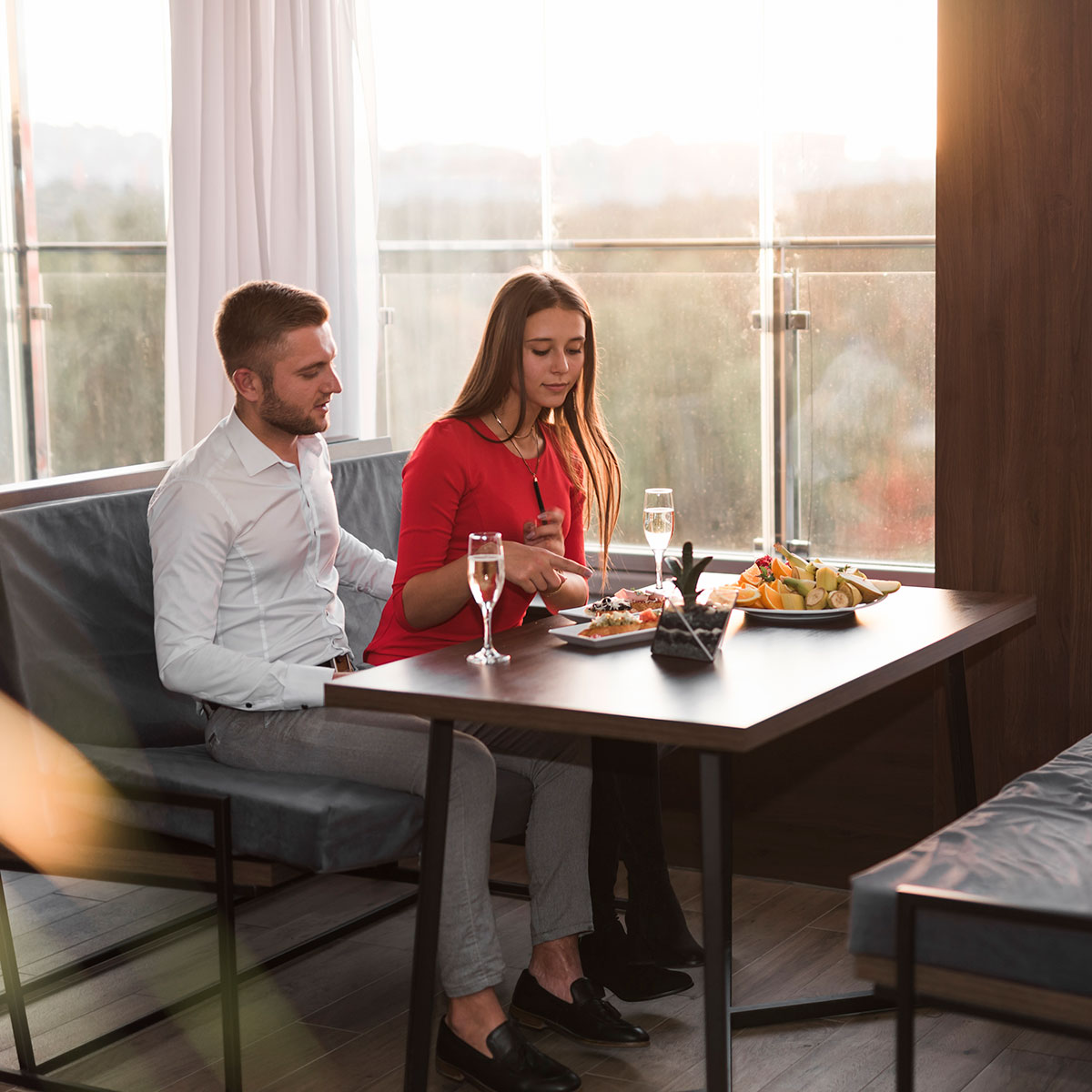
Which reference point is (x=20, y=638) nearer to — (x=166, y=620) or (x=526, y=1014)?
(x=166, y=620)

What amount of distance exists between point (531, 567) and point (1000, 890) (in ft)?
3.03

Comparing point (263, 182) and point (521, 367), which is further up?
point (263, 182)

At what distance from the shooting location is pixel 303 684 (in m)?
2.44

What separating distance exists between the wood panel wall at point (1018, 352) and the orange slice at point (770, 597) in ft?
2.35

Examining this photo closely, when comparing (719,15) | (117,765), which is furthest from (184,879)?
(719,15)

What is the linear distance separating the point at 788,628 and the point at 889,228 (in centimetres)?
140

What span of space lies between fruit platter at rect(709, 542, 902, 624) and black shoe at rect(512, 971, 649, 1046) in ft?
2.33

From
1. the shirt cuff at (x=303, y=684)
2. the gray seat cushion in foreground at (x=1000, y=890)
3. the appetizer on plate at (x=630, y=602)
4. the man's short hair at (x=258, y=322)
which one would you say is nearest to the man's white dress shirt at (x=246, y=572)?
the shirt cuff at (x=303, y=684)

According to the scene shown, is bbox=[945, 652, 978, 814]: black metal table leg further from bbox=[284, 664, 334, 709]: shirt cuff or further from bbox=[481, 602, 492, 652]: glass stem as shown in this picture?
bbox=[284, 664, 334, 709]: shirt cuff

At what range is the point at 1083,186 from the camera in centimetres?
288

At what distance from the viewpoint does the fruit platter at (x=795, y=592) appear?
96.8 inches

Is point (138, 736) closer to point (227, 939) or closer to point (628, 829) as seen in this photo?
point (227, 939)

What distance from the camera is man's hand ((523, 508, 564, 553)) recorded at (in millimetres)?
2566

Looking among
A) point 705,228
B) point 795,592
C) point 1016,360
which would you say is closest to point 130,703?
point 795,592
